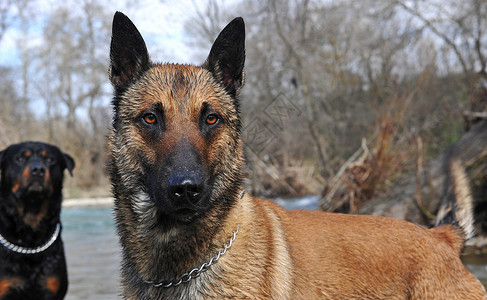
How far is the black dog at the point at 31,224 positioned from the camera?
5.02 m

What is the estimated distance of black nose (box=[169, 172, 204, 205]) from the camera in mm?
2307

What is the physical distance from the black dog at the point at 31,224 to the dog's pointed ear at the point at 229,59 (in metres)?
3.57

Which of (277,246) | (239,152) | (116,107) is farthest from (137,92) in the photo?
(277,246)

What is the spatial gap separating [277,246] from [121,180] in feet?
3.64

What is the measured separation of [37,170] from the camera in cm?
565

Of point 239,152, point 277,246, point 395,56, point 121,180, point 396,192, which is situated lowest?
point 396,192

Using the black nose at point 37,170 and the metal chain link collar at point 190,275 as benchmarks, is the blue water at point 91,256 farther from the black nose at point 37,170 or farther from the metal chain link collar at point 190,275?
the black nose at point 37,170

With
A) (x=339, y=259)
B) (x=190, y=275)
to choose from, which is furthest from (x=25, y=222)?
(x=339, y=259)

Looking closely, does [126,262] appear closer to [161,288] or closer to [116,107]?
[161,288]

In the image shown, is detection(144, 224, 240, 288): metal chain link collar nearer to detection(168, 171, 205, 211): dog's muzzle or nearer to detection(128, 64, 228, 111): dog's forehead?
detection(168, 171, 205, 211): dog's muzzle

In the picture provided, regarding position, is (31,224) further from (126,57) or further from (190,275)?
(190,275)

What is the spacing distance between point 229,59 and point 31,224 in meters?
3.78

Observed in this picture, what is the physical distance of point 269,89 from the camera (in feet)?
74.4

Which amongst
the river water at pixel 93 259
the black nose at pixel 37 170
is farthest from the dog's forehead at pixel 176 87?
the black nose at pixel 37 170
